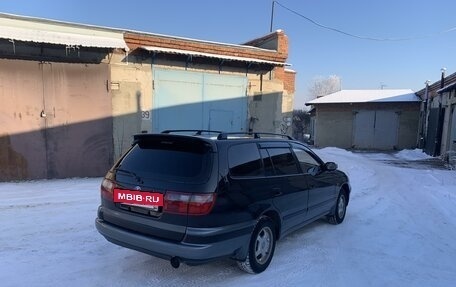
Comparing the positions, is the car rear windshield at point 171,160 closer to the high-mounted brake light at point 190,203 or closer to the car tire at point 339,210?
the high-mounted brake light at point 190,203

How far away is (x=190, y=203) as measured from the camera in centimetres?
350

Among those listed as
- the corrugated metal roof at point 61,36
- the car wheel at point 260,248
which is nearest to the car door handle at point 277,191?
the car wheel at point 260,248

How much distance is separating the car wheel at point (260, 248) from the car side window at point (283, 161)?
28.7 inches

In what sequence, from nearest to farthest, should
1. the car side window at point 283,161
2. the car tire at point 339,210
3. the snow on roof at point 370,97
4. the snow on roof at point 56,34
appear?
the car side window at point 283,161, the car tire at point 339,210, the snow on roof at point 56,34, the snow on roof at point 370,97

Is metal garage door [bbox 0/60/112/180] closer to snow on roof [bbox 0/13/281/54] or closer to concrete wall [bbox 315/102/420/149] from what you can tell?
snow on roof [bbox 0/13/281/54]

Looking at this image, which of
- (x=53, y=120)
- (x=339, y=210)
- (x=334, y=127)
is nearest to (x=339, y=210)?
(x=339, y=210)

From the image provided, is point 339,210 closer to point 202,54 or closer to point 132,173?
point 132,173

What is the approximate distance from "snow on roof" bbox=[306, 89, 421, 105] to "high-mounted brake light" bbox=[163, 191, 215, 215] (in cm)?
2530

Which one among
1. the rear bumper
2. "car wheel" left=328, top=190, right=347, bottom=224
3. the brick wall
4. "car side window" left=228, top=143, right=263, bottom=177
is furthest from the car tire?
the brick wall

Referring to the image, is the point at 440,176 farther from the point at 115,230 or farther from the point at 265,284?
the point at 115,230

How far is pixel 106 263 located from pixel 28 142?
21.3 feet

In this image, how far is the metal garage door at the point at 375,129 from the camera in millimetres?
26234

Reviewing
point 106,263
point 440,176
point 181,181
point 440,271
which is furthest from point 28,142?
point 440,176

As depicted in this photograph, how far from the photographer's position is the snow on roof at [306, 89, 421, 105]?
26.1m
